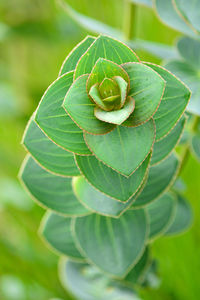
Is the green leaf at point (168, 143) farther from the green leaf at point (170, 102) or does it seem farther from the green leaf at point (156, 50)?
the green leaf at point (156, 50)

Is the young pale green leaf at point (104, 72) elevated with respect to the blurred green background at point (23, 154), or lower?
elevated

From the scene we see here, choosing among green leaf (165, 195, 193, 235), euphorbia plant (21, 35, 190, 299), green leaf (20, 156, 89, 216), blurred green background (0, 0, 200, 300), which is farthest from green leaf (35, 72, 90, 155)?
blurred green background (0, 0, 200, 300)

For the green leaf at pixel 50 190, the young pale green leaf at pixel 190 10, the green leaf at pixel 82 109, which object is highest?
the young pale green leaf at pixel 190 10

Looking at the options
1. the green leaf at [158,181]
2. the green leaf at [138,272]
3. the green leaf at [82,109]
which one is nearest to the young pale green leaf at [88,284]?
the green leaf at [138,272]

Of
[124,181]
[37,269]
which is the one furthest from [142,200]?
[37,269]

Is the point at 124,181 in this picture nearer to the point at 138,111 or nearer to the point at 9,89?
the point at 138,111

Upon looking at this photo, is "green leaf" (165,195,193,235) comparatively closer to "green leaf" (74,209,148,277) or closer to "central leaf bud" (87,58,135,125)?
"green leaf" (74,209,148,277)

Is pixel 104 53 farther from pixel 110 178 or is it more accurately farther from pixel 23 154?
pixel 23 154
